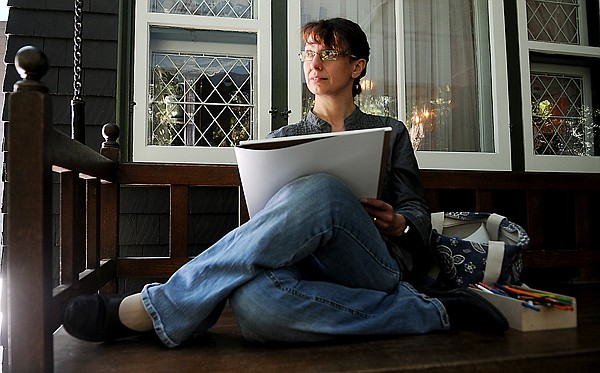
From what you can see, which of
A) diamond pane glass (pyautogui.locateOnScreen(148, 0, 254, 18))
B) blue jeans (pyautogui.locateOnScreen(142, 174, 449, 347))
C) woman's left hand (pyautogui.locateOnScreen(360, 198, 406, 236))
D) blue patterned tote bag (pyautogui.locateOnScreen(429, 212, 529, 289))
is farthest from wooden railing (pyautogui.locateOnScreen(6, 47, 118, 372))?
diamond pane glass (pyautogui.locateOnScreen(148, 0, 254, 18))

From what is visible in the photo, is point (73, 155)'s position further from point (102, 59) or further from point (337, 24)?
point (102, 59)

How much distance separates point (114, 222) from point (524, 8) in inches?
82.2

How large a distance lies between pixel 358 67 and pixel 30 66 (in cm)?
107

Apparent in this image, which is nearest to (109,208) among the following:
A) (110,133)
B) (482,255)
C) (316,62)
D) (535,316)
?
(110,133)

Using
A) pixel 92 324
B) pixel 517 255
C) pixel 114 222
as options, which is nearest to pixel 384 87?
pixel 517 255

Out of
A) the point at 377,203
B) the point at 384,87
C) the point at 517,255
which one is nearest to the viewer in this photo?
the point at 377,203

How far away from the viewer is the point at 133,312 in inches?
44.2

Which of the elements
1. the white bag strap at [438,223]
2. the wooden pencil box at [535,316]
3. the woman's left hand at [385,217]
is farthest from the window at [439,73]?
the wooden pencil box at [535,316]

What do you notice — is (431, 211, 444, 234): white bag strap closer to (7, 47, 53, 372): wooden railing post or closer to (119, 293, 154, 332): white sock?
(119, 293, 154, 332): white sock

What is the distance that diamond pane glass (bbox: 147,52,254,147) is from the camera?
2182 mm

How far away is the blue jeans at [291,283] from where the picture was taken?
3.61 feet

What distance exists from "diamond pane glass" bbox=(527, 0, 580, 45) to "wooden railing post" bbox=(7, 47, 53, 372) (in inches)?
93.4

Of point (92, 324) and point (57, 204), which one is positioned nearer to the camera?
point (92, 324)

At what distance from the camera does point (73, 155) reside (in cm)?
119
